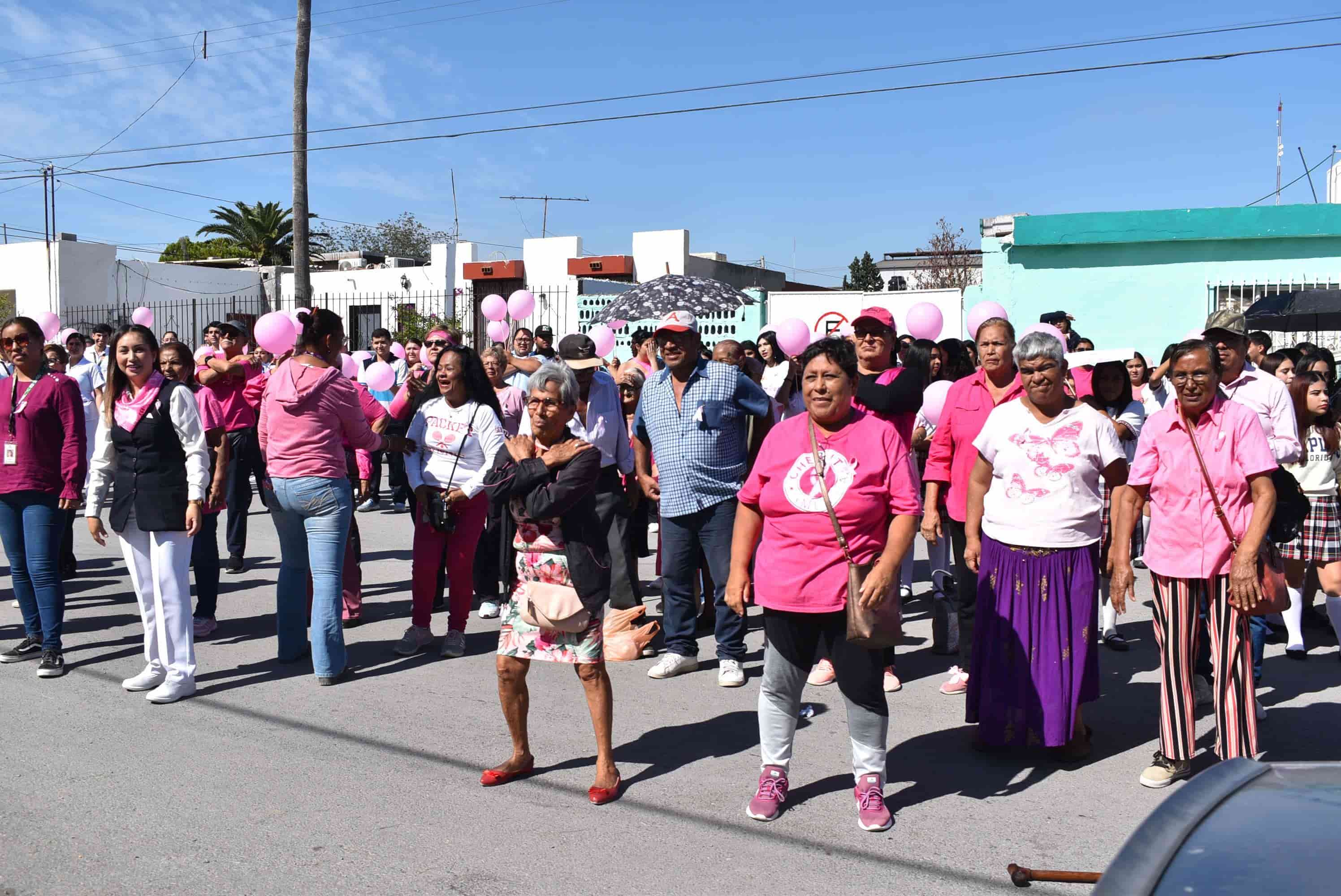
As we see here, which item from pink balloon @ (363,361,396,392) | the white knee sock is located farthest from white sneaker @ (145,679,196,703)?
the white knee sock

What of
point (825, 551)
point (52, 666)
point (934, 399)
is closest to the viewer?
point (825, 551)

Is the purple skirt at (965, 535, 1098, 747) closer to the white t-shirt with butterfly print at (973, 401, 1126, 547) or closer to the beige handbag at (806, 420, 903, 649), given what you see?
the white t-shirt with butterfly print at (973, 401, 1126, 547)

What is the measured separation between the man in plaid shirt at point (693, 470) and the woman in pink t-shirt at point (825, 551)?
1.71 meters

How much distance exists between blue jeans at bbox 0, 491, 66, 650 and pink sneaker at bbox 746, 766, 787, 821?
4.33 metres

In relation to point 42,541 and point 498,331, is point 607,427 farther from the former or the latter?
point 498,331

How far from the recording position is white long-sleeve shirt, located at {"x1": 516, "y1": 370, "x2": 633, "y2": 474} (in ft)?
22.0

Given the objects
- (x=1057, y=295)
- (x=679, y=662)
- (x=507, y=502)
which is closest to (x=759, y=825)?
(x=507, y=502)

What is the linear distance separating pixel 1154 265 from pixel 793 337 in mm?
9624

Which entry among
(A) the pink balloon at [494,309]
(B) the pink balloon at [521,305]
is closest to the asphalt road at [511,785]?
(B) the pink balloon at [521,305]

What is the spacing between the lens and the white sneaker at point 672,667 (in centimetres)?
632

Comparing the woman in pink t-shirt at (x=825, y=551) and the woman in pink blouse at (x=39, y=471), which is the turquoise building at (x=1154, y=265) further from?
the woman in pink blouse at (x=39, y=471)

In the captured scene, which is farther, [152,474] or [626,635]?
[626,635]

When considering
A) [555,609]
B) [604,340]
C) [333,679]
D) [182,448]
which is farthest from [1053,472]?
[604,340]

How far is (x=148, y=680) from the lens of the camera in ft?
19.8
